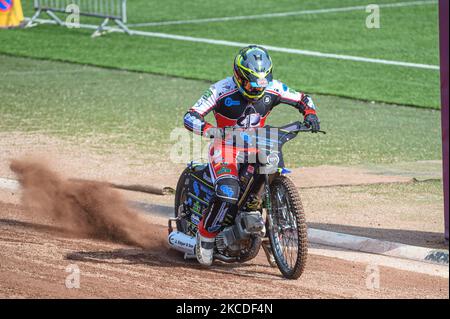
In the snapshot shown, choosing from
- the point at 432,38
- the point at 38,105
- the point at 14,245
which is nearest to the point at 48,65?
the point at 38,105

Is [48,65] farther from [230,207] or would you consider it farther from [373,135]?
[230,207]

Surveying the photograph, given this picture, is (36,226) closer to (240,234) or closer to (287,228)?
(240,234)

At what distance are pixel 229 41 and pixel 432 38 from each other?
4417mm

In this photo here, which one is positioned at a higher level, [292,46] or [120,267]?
[292,46]

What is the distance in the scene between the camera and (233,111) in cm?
968

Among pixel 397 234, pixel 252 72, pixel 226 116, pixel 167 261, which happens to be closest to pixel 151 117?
pixel 397 234

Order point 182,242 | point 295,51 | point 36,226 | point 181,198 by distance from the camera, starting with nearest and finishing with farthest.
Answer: point 182,242 → point 181,198 → point 36,226 → point 295,51

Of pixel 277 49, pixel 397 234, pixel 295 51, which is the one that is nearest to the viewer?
pixel 397 234

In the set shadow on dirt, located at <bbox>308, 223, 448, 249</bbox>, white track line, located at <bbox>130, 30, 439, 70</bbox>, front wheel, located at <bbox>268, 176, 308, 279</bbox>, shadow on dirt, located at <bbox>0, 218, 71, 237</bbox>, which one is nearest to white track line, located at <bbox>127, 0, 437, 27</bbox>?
white track line, located at <bbox>130, 30, 439, 70</bbox>

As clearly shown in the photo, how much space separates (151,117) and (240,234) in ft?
26.4

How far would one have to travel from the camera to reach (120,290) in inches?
350

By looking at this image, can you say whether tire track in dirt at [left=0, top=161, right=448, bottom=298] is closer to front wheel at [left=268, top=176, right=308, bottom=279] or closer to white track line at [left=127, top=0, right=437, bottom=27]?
front wheel at [left=268, top=176, right=308, bottom=279]

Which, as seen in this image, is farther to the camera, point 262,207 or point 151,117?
point 151,117

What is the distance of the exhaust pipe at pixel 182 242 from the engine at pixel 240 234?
9.9 inches
